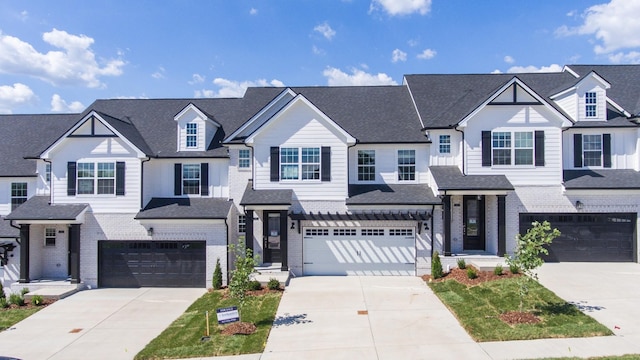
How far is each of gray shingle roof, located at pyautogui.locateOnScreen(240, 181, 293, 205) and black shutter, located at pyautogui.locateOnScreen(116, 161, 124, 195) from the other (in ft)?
19.5

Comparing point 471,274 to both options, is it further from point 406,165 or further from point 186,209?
point 186,209

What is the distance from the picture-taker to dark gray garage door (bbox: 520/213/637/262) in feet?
63.2

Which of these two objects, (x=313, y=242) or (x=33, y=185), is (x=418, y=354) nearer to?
(x=313, y=242)

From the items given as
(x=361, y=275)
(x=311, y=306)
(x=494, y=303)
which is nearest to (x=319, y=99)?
(x=361, y=275)

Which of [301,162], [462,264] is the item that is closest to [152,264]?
[301,162]

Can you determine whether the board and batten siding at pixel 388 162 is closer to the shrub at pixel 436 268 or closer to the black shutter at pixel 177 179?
the shrub at pixel 436 268

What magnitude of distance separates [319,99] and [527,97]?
11.4m

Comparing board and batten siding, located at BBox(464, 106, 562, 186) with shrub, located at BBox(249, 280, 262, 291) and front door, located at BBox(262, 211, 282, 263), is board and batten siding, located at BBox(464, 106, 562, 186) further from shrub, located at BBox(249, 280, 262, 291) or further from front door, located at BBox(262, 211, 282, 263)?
shrub, located at BBox(249, 280, 262, 291)

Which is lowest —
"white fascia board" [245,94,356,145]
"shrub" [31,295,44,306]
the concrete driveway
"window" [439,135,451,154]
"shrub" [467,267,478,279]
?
the concrete driveway

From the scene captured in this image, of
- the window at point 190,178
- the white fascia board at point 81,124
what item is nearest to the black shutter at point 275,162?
the window at point 190,178

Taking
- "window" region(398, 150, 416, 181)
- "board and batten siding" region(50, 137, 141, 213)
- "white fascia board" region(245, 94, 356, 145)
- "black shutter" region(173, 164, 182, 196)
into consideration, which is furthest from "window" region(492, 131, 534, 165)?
"board and batten siding" region(50, 137, 141, 213)

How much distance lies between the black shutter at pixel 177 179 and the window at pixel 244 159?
10.5 feet

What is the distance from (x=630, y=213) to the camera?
19.2 m

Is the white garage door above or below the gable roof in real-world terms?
below
